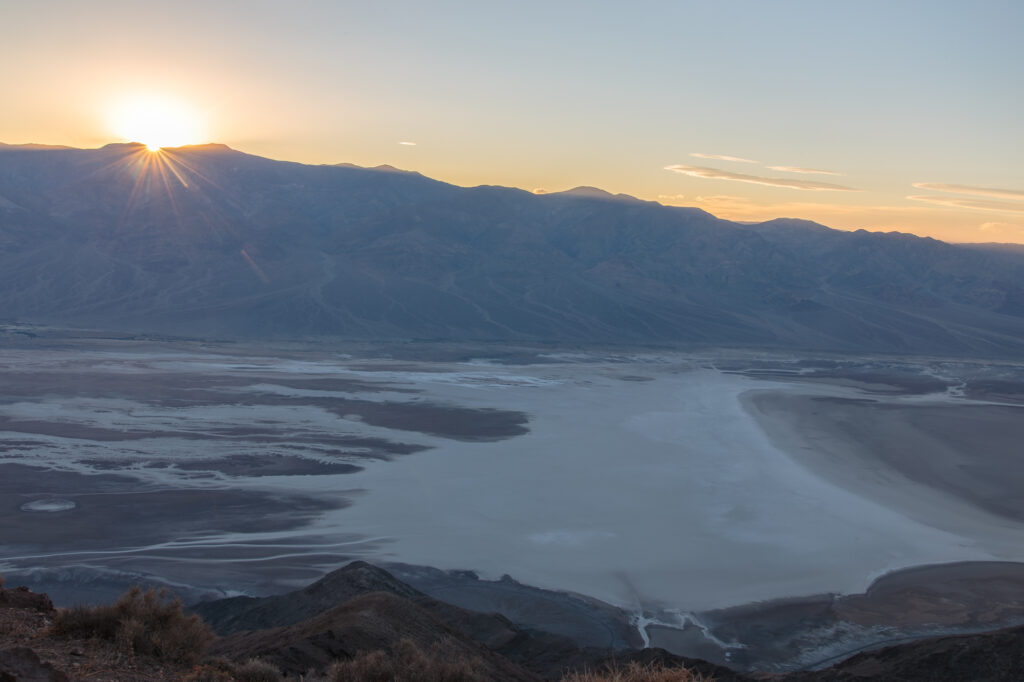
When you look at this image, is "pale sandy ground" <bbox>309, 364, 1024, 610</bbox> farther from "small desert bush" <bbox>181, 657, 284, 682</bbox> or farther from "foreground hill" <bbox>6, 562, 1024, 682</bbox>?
"small desert bush" <bbox>181, 657, 284, 682</bbox>

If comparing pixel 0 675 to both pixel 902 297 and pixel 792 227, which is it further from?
pixel 792 227

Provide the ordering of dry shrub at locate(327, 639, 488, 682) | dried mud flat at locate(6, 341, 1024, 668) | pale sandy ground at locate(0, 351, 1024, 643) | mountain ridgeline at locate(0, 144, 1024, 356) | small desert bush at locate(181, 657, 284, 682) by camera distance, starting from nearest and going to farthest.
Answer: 1. small desert bush at locate(181, 657, 284, 682)
2. dry shrub at locate(327, 639, 488, 682)
3. dried mud flat at locate(6, 341, 1024, 668)
4. pale sandy ground at locate(0, 351, 1024, 643)
5. mountain ridgeline at locate(0, 144, 1024, 356)

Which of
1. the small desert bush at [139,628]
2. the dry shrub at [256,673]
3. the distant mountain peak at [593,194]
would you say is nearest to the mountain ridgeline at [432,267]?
the distant mountain peak at [593,194]

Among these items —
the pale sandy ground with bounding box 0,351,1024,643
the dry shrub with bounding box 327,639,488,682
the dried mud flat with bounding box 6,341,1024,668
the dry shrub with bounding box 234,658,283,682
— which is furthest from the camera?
the pale sandy ground with bounding box 0,351,1024,643

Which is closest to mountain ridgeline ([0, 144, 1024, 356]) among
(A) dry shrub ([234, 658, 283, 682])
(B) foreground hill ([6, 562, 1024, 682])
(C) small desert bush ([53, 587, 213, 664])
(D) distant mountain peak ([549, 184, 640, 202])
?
(D) distant mountain peak ([549, 184, 640, 202])

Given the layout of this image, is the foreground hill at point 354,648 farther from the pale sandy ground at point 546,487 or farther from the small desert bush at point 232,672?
the pale sandy ground at point 546,487

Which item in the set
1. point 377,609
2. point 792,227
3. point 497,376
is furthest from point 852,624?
point 792,227

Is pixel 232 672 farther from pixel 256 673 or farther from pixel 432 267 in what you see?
pixel 432 267
